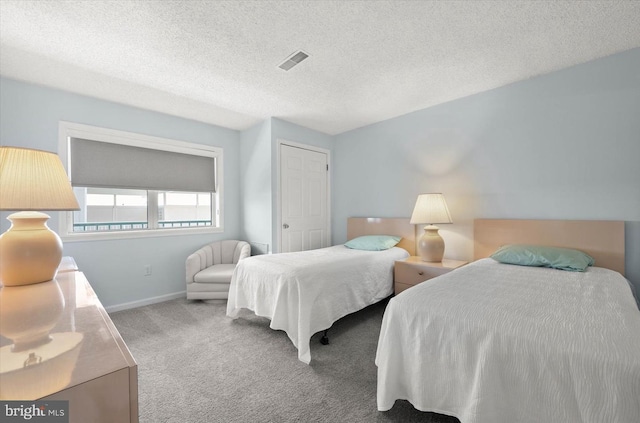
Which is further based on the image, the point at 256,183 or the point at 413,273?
the point at 256,183

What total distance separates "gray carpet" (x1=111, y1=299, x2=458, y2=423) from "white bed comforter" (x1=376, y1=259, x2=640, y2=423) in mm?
349

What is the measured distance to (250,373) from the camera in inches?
72.9

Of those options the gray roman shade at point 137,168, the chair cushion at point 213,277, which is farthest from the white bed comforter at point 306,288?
the gray roman shade at point 137,168

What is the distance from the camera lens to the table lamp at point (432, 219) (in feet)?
9.29

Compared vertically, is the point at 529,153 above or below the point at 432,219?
above

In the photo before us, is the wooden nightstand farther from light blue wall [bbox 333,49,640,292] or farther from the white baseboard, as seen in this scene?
the white baseboard

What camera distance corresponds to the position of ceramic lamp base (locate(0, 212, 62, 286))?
1217 millimetres

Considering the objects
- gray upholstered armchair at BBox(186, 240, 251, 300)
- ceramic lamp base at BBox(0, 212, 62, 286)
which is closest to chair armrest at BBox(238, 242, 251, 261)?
gray upholstered armchair at BBox(186, 240, 251, 300)

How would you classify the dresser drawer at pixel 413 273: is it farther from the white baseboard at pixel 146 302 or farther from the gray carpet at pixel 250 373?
the white baseboard at pixel 146 302

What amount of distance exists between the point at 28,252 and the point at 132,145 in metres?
2.37

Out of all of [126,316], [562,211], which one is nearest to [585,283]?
[562,211]

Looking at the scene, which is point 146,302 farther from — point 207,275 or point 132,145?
point 132,145

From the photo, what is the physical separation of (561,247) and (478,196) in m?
0.85

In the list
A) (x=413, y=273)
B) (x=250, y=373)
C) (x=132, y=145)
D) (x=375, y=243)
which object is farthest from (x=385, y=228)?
(x=132, y=145)
